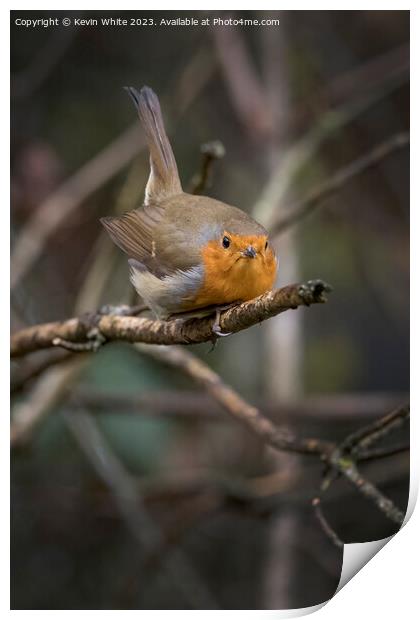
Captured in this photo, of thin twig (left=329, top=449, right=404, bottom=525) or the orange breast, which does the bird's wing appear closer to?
the orange breast

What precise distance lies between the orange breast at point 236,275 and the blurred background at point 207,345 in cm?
42

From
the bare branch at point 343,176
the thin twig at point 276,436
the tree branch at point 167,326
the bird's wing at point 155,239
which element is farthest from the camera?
the bare branch at point 343,176

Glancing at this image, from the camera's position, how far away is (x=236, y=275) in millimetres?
1594

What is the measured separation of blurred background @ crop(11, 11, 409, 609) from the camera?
2.08 meters

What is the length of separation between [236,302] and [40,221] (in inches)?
36.3

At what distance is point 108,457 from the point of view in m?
2.51

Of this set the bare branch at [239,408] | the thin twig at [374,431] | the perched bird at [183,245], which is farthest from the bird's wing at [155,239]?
the thin twig at [374,431]

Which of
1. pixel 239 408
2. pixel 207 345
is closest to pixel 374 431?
pixel 239 408

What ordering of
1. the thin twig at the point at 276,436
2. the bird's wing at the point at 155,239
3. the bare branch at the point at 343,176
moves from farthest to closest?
the bare branch at the point at 343,176 → the bird's wing at the point at 155,239 → the thin twig at the point at 276,436

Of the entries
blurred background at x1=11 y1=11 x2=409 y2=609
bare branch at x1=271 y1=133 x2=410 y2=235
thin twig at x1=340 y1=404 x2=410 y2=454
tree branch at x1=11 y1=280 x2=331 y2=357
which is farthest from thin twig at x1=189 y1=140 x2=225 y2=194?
thin twig at x1=340 y1=404 x2=410 y2=454

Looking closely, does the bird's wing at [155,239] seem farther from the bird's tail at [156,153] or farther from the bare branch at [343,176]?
the bare branch at [343,176]

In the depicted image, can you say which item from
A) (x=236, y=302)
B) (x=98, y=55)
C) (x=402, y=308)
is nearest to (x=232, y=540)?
(x=402, y=308)

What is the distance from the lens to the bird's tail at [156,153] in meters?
1.93

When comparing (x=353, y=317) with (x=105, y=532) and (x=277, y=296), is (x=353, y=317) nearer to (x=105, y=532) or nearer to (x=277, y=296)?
(x=105, y=532)
